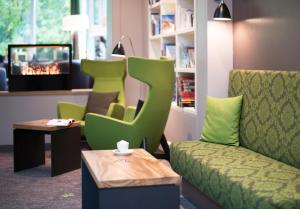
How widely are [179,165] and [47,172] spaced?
1725mm

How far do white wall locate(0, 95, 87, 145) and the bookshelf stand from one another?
1575mm

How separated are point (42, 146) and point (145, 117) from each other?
1.38 meters

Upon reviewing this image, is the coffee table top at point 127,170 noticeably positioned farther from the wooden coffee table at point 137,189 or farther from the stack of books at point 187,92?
the stack of books at point 187,92

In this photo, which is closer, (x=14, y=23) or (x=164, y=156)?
(x=164, y=156)

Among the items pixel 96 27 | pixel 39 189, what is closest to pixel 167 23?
pixel 39 189

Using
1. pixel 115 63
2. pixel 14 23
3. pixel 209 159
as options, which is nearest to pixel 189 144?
pixel 209 159

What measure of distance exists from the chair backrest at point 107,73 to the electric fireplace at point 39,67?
1.05 feet

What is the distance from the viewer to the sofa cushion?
272 cm

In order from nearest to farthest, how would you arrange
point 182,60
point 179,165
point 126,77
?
point 179,165
point 182,60
point 126,77

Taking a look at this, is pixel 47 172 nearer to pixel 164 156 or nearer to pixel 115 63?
pixel 164 156

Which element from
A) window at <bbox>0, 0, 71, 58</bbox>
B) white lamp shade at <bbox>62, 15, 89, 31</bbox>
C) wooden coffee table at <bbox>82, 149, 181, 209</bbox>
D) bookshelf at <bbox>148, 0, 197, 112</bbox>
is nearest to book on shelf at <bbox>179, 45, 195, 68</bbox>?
bookshelf at <bbox>148, 0, 197, 112</bbox>

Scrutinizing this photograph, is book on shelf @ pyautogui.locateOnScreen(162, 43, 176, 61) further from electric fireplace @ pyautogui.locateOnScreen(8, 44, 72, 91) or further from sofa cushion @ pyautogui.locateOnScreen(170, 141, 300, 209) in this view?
sofa cushion @ pyautogui.locateOnScreen(170, 141, 300, 209)

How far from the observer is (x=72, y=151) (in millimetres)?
5309

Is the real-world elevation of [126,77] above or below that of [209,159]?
above
